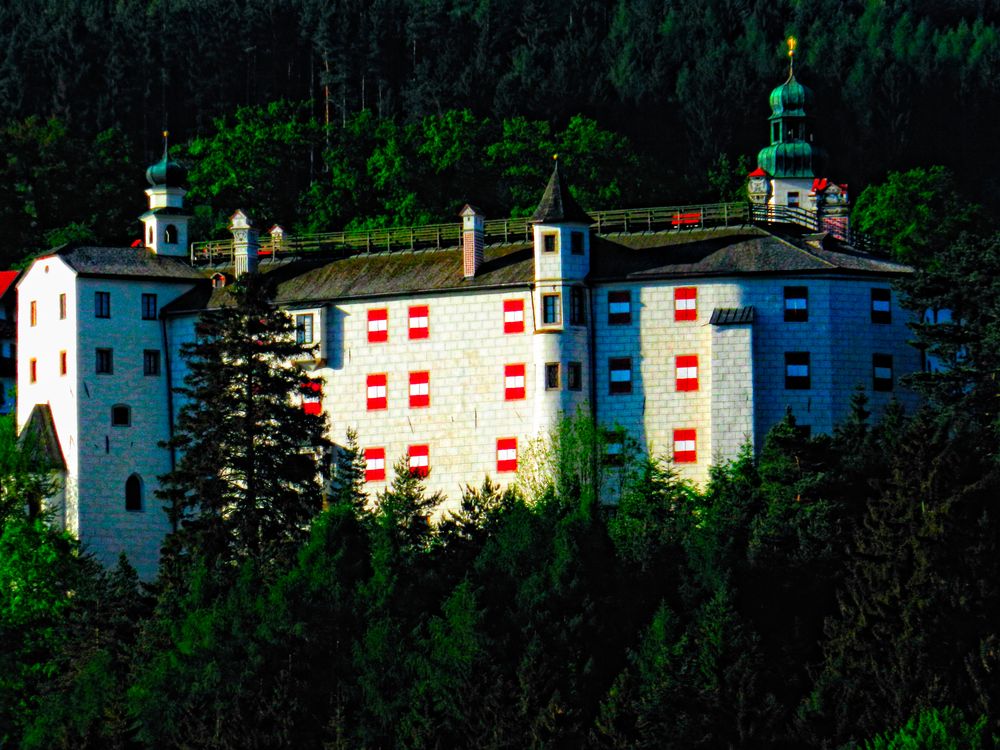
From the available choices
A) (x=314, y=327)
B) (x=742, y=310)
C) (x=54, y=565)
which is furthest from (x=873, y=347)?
(x=54, y=565)

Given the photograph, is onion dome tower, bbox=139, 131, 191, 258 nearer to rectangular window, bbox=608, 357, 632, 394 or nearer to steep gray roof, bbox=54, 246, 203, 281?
steep gray roof, bbox=54, 246, 203, 281

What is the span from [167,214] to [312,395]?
17.0 meters

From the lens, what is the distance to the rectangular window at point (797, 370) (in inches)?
3669

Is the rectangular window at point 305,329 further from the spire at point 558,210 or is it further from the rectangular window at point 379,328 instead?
the spire at point 558,210

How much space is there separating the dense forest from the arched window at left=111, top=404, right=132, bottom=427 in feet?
118

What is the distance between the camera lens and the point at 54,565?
308 ft

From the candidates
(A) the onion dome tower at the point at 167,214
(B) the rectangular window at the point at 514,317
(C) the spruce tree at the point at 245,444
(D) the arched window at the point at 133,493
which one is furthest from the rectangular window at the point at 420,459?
(A) the onion dome tower at the point at 167,214

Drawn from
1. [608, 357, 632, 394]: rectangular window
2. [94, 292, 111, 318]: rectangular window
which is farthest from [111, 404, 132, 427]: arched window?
[608, 357, 632, 394]: rectangular window

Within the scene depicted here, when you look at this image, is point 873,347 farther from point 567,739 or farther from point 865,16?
point 865,16

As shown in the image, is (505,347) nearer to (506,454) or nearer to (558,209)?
(506,454)

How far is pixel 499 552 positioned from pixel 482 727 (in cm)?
787

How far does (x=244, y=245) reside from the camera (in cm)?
10375

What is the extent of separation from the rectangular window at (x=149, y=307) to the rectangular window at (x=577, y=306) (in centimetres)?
1707

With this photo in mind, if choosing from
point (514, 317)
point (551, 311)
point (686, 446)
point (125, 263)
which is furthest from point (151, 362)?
point (686, 446)
